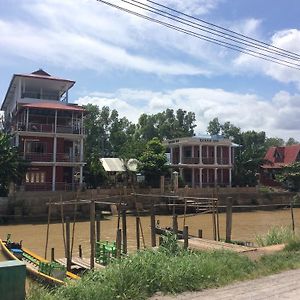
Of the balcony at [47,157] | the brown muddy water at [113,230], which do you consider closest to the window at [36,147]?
the balcony at [47,157]

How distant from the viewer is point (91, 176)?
44219 millimetres

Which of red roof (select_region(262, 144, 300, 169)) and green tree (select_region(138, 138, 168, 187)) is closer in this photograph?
green tree (select_region(138, 138, 168, 187))

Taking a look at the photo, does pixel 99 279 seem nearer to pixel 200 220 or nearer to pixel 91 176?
pixel 200 220

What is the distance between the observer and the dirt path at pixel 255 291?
26.1ft

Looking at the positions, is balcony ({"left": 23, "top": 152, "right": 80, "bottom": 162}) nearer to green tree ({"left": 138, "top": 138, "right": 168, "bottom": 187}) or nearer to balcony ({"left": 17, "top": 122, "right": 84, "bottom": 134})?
balcony ({"left": 17, "top": 122, "right": 84, "bottom": 134})

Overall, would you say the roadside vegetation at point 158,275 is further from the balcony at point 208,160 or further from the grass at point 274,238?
the balcony at point 208,160

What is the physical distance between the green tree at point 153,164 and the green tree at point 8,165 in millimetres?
13381

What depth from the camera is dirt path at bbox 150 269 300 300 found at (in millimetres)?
7965

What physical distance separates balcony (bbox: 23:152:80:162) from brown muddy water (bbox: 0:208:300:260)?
23.4 ft

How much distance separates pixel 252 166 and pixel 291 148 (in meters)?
12.6

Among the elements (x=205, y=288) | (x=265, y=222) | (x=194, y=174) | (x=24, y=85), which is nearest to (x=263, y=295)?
(x=205, y=288)

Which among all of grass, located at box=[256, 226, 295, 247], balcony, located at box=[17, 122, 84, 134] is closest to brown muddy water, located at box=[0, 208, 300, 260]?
grass, located at box=[256, 226, 295, 247]

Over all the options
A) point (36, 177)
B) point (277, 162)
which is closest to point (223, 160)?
point (277, 162)

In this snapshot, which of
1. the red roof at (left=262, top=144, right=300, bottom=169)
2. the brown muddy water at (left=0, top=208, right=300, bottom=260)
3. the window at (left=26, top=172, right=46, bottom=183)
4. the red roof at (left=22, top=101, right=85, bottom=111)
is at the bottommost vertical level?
the brown muddy water at (left=0, top=208, right=300, bottom=260)
